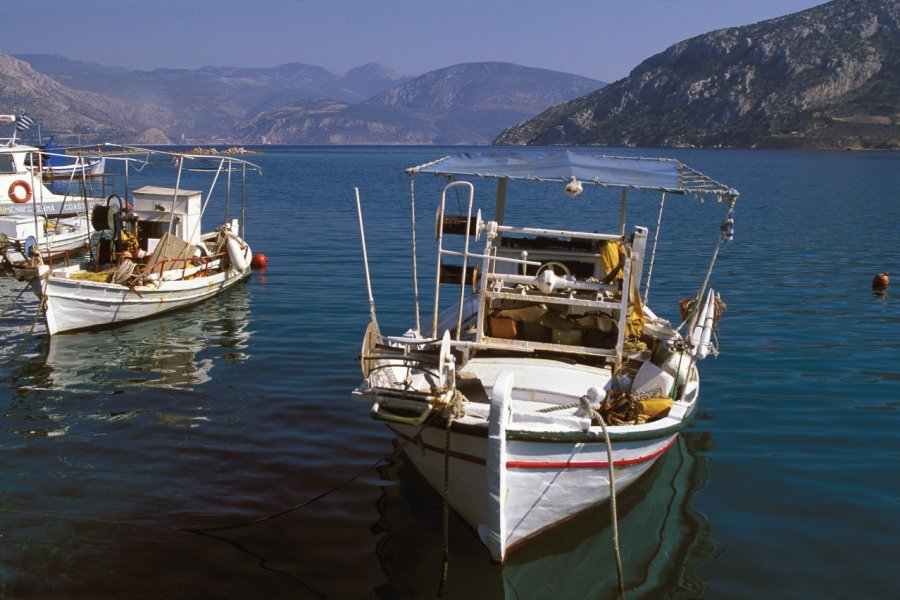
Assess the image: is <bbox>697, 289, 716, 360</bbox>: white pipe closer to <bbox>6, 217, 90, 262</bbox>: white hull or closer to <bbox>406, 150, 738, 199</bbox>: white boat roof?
<bbox>406, 150, 738, 199</bbox>: white boat roof

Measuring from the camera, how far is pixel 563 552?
29.5 feet

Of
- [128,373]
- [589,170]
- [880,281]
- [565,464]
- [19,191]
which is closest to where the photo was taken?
[565,464]

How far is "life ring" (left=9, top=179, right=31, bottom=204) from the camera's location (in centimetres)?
2978

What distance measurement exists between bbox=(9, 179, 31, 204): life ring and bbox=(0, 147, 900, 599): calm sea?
10864 mm

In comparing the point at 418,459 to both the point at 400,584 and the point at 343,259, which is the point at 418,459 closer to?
the point at 400,584

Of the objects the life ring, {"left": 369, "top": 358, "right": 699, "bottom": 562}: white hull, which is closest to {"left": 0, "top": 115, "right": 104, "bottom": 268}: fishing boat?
the life ring

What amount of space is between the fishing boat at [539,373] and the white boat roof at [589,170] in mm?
48

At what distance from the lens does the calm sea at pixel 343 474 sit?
858cm

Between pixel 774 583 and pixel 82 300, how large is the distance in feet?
50.3

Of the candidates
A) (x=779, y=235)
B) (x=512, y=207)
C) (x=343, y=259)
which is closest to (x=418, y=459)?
(x=343, y=259)

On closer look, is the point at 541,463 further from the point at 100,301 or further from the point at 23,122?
the point at 23,122


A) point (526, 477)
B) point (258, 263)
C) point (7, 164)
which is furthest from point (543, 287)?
point (7, 164)

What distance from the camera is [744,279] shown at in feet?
79.0

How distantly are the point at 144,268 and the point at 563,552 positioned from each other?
48.9 feet
